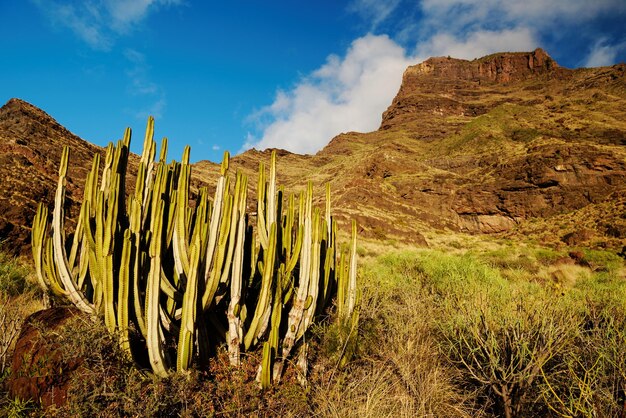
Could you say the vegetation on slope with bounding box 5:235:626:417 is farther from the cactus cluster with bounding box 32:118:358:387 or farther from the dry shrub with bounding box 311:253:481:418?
the cactus cluster with bounding box 32:118:358:387

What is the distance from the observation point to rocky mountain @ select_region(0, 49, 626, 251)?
10945 millimetres

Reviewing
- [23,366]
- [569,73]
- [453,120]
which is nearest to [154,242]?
[23,366]

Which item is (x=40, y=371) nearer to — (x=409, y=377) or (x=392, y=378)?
(x=392, y=378)

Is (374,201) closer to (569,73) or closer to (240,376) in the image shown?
(240,376)

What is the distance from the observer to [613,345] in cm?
340

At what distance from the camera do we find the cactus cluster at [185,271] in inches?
111

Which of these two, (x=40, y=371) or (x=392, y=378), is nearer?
(x=40, y=371)

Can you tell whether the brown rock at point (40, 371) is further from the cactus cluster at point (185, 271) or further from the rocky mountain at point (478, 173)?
the rocky mountain at point (478, 173)

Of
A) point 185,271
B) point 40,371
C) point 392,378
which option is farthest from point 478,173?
point 40,371

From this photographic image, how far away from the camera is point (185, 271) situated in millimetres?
3287

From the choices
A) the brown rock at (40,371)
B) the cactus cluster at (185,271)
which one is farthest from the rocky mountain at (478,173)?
the brown rock at (40,371)

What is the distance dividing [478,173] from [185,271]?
47889 mm

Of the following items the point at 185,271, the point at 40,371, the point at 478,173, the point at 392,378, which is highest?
the point at 478,173

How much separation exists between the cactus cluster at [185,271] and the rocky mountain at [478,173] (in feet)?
18.5
